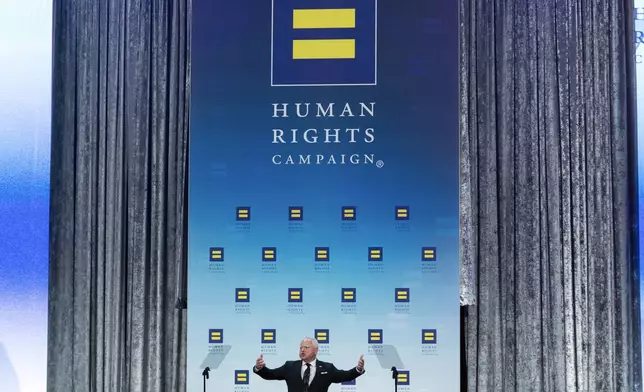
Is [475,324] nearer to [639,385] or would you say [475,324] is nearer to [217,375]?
[639,385]

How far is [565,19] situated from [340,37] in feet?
4.29

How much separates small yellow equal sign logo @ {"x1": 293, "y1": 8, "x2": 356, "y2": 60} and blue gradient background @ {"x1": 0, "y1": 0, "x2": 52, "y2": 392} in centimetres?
153

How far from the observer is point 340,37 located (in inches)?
143

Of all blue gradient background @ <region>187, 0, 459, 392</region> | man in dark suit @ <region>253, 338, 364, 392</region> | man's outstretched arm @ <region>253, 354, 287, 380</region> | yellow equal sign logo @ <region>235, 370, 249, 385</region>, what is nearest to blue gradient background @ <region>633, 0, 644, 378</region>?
blue gradient background @ <region>187, 0, 459, 392</region>

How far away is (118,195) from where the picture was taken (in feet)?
12.9

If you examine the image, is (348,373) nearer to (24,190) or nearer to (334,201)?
(334,201)

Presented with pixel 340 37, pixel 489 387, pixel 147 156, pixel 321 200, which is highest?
pixel 340 37

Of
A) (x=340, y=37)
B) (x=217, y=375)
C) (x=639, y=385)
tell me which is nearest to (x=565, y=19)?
(x=340, y=37)

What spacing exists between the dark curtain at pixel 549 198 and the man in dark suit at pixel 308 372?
74cm

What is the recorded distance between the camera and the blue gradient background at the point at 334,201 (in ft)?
11.7

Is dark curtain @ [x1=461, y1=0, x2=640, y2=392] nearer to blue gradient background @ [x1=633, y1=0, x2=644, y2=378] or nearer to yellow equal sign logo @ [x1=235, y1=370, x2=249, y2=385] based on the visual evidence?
blue gradient background @ [x1=633, y1=0, x2=644, y2=378]

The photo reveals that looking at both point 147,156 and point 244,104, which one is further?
point 147,156

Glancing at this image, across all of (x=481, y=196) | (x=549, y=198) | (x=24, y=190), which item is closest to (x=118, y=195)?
(x=24, y=190)

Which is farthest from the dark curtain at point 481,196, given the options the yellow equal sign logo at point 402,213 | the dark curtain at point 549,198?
the yellow equal sign logo at point 402,213
